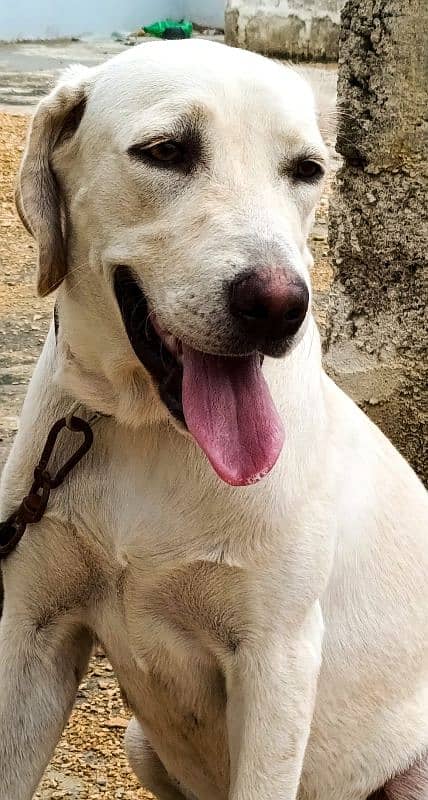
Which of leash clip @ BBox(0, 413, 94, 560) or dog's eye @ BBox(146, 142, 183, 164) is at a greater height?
dog's eye @ BBox(146, 142, 183, 164)

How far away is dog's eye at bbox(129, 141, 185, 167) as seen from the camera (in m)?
2.28

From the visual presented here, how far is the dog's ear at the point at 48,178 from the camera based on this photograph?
2.45 metres

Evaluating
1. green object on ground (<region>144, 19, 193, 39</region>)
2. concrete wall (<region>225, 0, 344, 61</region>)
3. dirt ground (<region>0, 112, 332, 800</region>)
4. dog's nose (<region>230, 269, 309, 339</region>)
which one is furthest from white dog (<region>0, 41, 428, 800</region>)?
green object on ground (<region>144, 19, 193, 39</region>)

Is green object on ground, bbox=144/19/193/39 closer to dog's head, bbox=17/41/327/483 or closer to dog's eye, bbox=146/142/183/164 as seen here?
dog's head, bbox=17/41/327/483

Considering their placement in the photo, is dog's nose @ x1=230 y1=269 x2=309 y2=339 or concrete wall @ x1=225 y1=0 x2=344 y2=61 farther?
concrete wall @ x1=225 y1=0 x2=344 y2=61

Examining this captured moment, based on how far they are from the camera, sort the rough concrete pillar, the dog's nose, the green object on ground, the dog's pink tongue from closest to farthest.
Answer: the dog's nose, the dog's pink tongue, the rough concrete pillar, the green object on ground

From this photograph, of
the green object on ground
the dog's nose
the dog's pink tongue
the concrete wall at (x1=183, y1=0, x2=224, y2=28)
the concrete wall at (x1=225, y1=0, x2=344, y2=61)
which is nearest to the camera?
the dog's nose

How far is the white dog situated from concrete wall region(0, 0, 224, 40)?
14511 millimetres

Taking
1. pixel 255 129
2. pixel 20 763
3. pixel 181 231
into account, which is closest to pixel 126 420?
pixel 181 231

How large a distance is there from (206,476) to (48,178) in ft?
2.19

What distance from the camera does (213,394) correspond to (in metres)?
2.27

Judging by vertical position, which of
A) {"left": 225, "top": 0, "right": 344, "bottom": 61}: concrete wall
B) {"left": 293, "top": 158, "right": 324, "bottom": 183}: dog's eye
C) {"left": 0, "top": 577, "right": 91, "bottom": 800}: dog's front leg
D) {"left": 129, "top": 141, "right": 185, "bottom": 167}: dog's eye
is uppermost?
{"left": 129, "top": 141, "right": 185, "bottom": 167}: dog's eye

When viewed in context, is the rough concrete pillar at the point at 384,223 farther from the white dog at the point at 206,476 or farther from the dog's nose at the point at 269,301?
the dog's nose at the point at 269,301

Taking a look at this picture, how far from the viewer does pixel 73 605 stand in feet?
8.50
